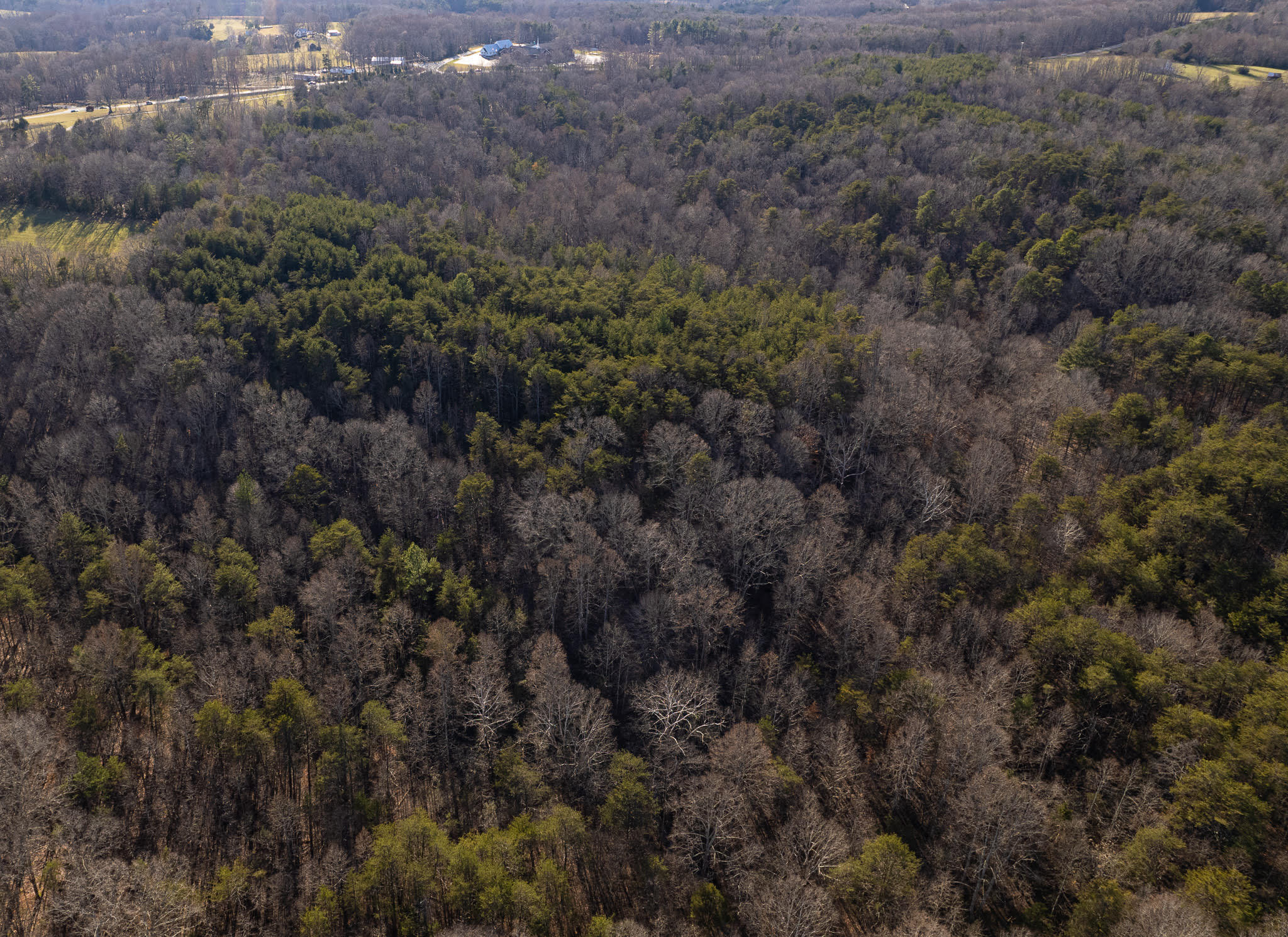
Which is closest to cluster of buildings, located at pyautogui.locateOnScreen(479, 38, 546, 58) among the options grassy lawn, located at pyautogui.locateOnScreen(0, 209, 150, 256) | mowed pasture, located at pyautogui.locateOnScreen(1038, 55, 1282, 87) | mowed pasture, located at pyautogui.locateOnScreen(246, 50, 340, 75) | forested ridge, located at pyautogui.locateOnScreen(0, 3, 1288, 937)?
mowed pasture, located at pyautogui.locateOnScreen(246, 50, 340, 75)

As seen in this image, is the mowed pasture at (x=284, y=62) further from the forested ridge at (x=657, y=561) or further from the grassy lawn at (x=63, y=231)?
the grassy lawn at (x=63, y=231)

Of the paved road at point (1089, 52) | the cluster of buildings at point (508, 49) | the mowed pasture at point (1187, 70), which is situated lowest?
the mowed pasture at point (1187, 70)

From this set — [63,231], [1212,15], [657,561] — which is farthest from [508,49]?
[657,561]

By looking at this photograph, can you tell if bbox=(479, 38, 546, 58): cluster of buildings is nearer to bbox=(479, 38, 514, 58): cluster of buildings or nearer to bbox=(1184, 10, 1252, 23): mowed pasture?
bbox=(479, 38, 514, 58): cluster of buildings

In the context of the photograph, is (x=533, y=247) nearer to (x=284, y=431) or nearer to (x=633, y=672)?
(x=284, y=431)

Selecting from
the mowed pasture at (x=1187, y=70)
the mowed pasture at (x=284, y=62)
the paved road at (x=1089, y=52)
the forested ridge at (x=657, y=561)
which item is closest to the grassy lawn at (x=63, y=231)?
the forested ridge at (x=657, y=561)
